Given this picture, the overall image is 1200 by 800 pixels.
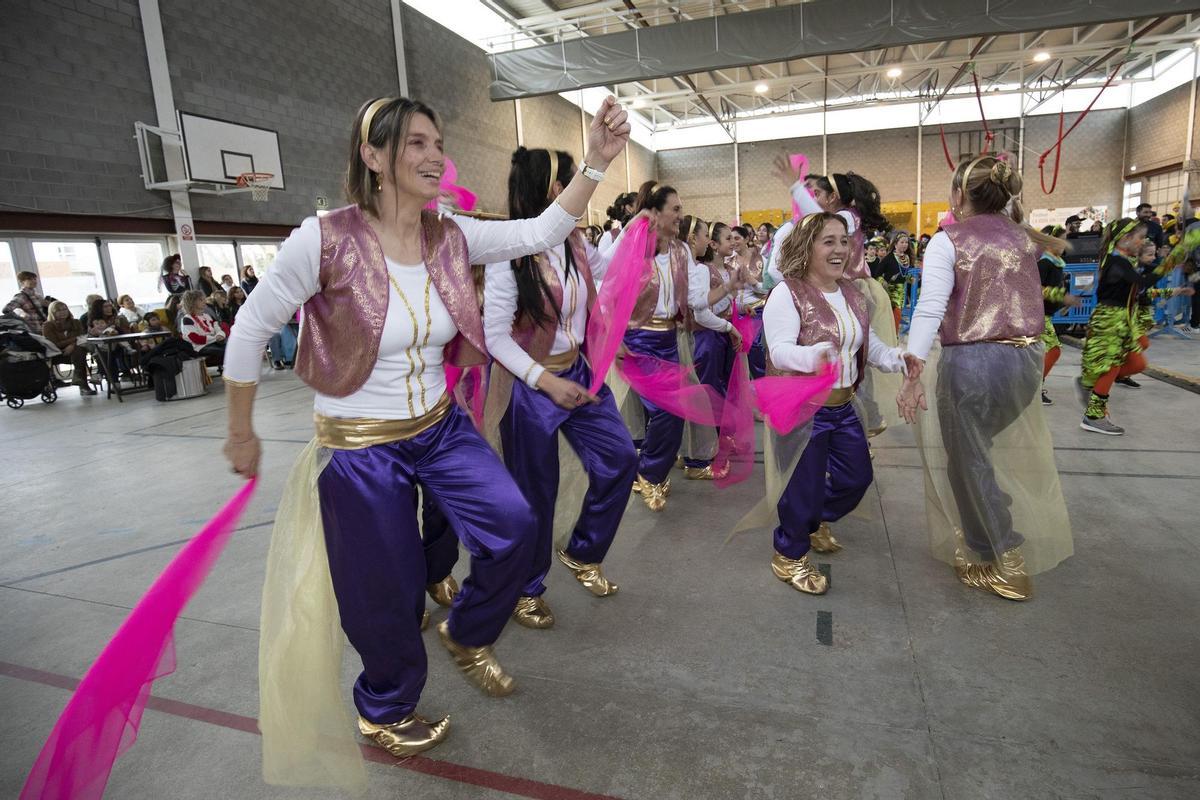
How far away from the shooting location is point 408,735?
1822 mm

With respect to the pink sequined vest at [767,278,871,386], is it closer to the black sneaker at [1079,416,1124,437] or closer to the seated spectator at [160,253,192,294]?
the black sneaker at [1079,416,1124,437]

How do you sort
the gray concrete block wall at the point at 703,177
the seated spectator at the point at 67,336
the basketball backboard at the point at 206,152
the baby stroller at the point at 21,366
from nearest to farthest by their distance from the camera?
1. the baby stroller at the point at 21,366
2. the seated spectator at the point at 67,336
3. the basketball backboard at the point at 206,152
4. the gray concrete block wall at the point at 703,177

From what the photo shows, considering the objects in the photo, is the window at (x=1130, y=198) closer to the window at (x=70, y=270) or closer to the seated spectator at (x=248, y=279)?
the seated spectator at (x=248, y=279)

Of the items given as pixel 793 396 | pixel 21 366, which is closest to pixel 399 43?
pixel 21 366

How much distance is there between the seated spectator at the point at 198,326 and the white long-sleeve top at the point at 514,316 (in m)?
8.12

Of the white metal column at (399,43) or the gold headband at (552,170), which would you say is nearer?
the gold headband at (552,170)

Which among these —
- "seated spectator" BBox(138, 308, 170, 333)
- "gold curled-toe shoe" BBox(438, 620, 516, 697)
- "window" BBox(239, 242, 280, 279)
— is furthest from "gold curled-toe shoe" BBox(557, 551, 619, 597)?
"window" BBox(239, 242, 280, 279)

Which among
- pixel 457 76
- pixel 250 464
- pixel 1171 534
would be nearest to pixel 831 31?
pixel 457 76

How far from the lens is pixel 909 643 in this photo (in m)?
2.23

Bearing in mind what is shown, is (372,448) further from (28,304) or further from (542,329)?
(28,304)

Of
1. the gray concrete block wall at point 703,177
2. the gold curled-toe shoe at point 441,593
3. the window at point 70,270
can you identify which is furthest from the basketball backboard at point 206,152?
the gray concrete block wall at point 703,177

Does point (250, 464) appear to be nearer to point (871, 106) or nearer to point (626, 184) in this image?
point (626, 184)

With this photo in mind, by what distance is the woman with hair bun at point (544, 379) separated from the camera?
2326 millimetres

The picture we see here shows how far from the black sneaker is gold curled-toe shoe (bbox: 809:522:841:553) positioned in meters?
2.91
